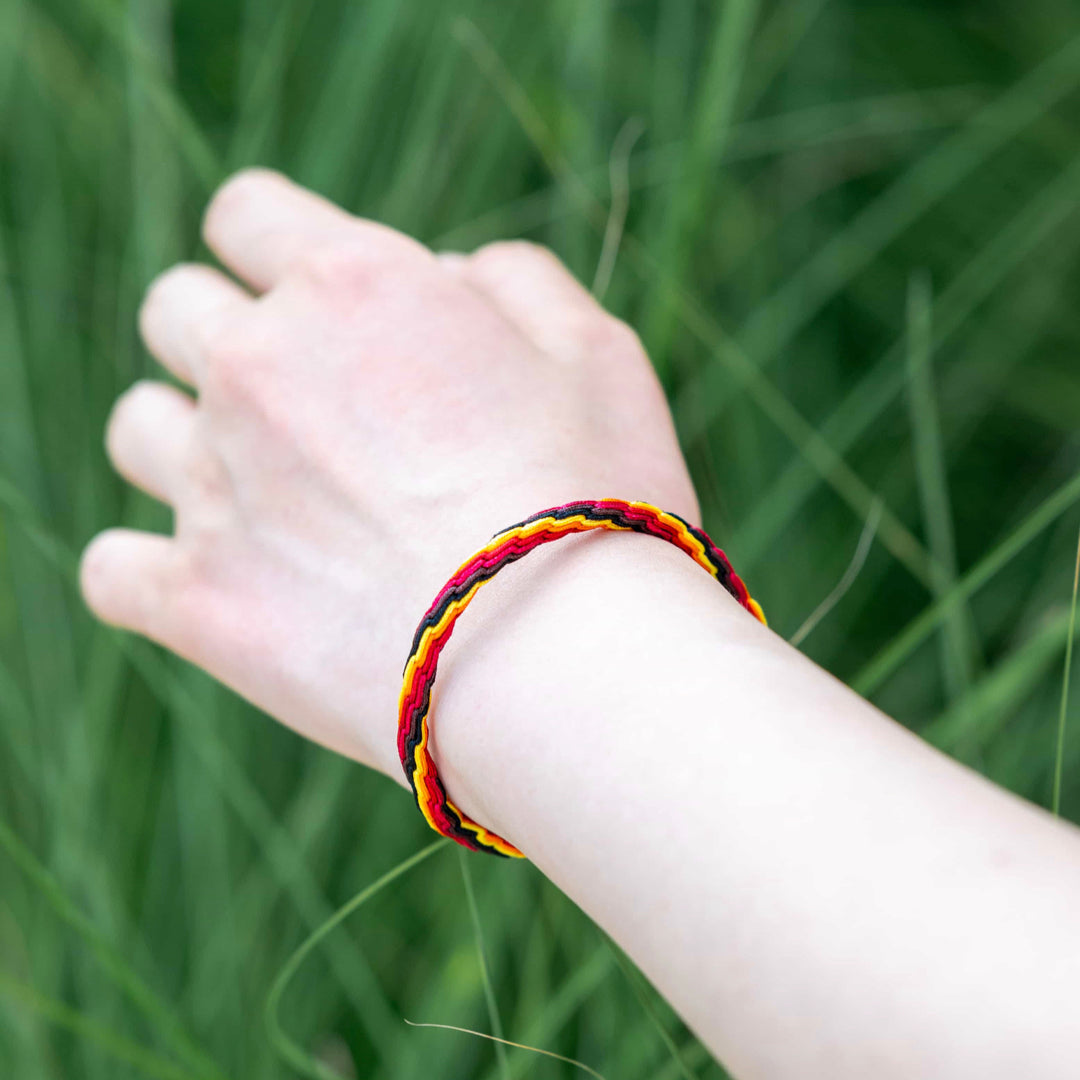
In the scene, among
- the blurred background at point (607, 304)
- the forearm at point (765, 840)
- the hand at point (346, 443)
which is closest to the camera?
the forearm at point (765, 840)

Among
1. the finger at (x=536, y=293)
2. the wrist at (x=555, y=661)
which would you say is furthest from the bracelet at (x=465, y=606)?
the finger at (x=536, y=293)

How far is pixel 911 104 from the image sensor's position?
57 cm

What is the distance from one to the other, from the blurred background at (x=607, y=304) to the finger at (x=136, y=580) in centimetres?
2

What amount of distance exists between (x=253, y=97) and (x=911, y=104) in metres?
0.35

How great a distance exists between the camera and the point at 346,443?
12.3 inches

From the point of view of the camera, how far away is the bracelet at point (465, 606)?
226 mm

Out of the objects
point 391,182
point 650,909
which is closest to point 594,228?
Result: point 391,182

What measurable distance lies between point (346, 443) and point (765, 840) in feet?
0.62

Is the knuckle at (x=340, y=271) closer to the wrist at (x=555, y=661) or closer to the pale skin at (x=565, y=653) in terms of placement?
the pale skin at (x=565, y=653)

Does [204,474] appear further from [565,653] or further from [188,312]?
[565,653]

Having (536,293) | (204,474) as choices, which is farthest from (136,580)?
(536,293)

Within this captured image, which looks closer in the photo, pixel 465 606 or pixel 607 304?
pixel 465 606

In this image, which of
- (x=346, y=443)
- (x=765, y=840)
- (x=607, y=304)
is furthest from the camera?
(x=607, y=304)

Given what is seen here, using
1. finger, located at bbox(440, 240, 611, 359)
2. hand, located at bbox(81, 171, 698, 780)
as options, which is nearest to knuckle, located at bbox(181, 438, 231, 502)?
hand, located at bbox(81, 171, 698, 780)
